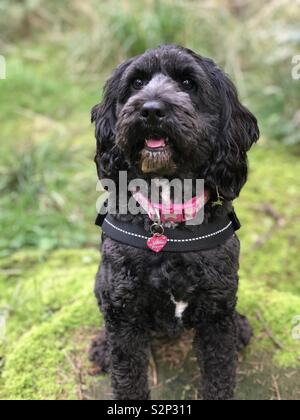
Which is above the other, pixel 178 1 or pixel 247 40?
pixel 178 1

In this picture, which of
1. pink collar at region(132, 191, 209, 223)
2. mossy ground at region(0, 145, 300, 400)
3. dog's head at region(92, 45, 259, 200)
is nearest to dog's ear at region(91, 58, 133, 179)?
dog's head at region(92, 45, 259, 200)

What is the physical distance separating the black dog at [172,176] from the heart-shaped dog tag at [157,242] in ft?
0.10

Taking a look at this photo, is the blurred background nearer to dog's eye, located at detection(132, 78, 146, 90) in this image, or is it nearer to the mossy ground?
the mossy ground

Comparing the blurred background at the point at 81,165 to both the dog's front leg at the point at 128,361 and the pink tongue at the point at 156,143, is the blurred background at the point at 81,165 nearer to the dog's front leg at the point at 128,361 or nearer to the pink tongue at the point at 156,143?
the dog's front leg at the point at 128,361

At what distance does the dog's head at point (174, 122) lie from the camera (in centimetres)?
206

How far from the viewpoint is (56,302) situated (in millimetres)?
3410

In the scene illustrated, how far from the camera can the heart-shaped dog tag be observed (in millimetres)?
2262

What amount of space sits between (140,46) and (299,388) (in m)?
5.09

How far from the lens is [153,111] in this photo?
6.58ft

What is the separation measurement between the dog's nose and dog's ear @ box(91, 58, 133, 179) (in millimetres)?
364

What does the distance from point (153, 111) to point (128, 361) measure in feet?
3.66
